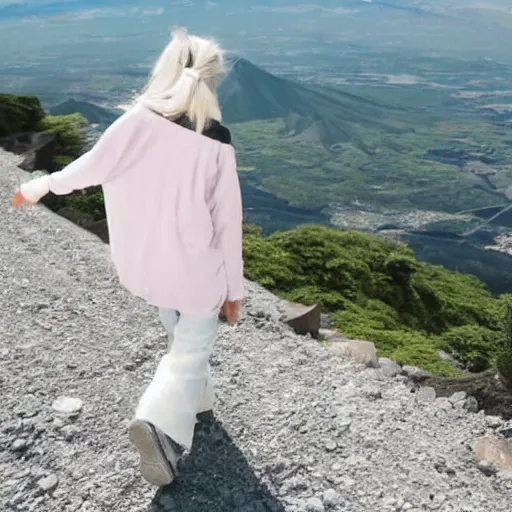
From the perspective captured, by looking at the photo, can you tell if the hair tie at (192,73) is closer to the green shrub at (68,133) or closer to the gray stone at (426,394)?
the gray stone at (426,394)

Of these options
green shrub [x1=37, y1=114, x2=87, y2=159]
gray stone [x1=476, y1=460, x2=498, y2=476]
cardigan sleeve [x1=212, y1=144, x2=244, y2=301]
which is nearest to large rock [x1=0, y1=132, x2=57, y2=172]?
green shrub [x1=37, y1=114, x2=87, y2=159]

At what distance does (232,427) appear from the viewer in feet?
11.6

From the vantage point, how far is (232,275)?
298 centimetres

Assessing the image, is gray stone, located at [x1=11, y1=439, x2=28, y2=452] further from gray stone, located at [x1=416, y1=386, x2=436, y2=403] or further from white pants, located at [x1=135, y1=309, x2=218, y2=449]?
gray stone, located at [x1=416, y1=386, x2=436, y2=403]

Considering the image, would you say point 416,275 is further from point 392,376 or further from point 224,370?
point 224,370

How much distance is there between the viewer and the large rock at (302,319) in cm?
542

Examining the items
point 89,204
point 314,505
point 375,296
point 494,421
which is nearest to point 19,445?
point 314,505

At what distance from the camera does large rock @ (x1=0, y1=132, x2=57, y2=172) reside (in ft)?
33.8

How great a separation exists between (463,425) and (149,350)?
188 centimetres

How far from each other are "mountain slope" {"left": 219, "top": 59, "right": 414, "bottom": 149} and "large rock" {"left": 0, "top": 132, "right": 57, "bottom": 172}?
124 meters

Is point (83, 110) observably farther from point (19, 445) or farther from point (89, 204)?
point (19, 445)

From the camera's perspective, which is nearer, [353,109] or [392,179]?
[392,179]

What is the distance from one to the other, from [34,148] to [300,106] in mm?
138884

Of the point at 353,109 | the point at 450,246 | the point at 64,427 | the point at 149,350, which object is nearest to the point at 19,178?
the point at 149,350
